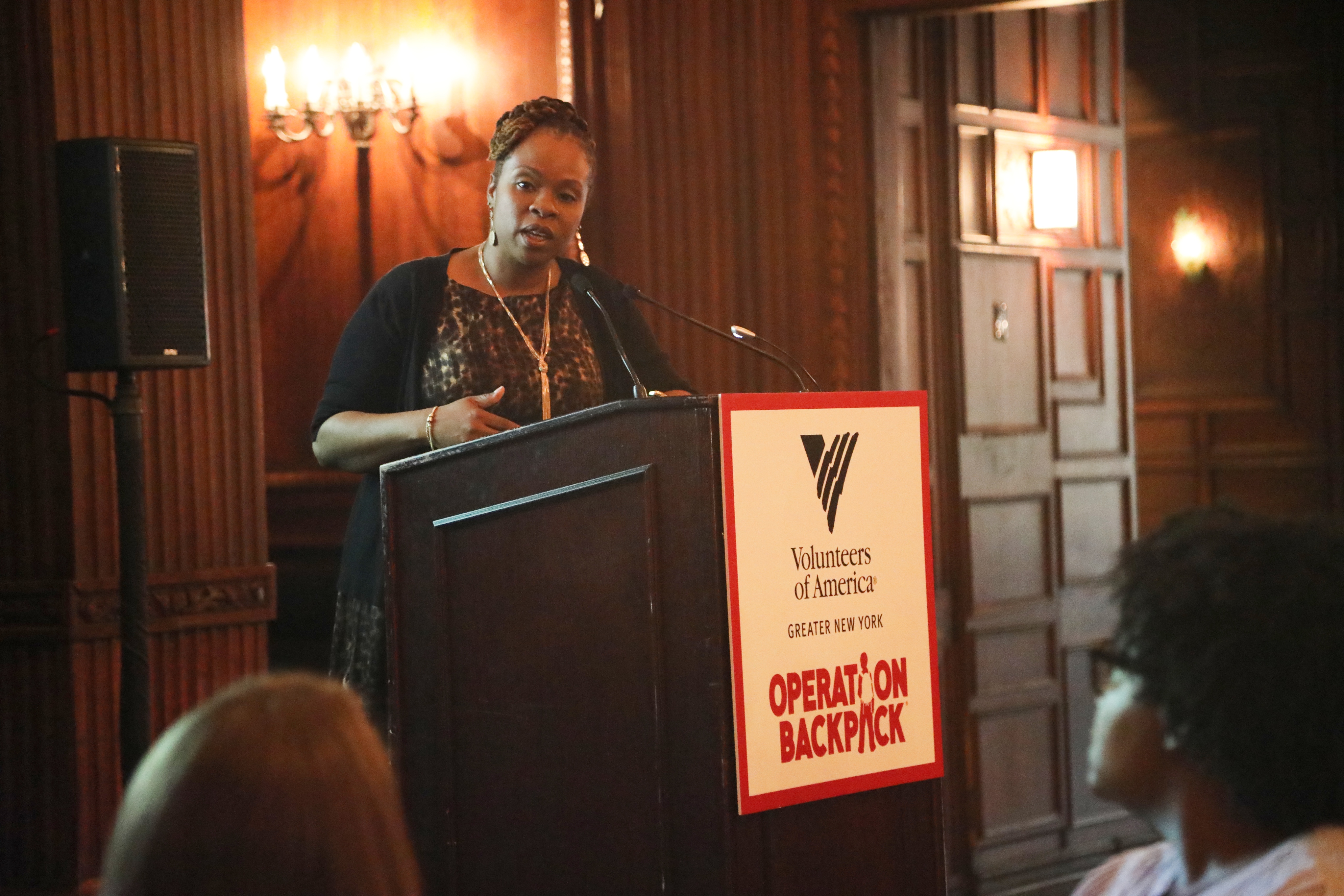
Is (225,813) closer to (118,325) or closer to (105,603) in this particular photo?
(118,325)

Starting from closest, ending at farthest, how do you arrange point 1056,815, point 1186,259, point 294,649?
point 1056,815 < point 294,649 < point 1186,259

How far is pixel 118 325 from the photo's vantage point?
2.92 m

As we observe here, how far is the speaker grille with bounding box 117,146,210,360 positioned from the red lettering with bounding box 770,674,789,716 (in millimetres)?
1677

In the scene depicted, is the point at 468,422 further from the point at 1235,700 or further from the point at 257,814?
the point at 257,814

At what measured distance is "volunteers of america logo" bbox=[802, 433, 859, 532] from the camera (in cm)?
190

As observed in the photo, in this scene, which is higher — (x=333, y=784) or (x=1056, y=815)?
(x=333, y=784)

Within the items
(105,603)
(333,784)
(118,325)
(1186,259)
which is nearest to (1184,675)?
(333,784)

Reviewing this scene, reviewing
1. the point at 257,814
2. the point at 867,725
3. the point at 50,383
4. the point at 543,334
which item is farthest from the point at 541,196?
the point at 257,814

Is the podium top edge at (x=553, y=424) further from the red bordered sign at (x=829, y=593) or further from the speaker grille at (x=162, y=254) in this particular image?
Answer: the speaker grille at (x=162, y=254)

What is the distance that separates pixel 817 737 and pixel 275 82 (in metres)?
3.85

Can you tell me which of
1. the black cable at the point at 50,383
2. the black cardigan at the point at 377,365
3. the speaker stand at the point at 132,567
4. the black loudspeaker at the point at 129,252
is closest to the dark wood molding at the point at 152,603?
the speaker stand at the point at 132,567

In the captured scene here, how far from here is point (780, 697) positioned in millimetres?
1842

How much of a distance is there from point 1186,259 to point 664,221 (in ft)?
11.0

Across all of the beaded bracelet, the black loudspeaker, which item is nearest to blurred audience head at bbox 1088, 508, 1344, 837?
the beaded bracelet
